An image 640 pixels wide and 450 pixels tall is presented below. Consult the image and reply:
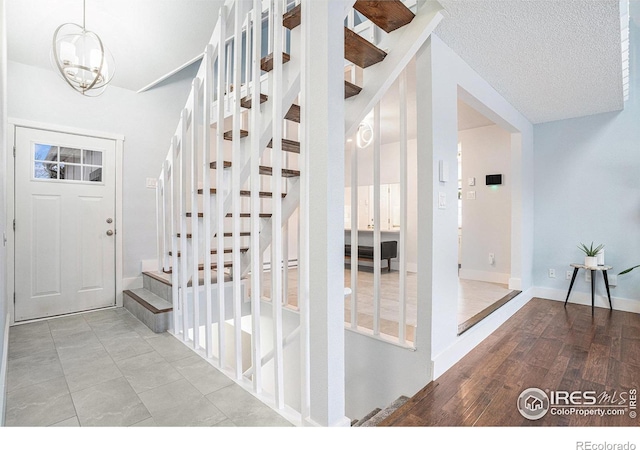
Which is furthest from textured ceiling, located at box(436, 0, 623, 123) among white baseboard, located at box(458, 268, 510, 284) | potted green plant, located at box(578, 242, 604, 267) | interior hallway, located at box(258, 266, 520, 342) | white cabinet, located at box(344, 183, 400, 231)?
white cabinet, located at box(344, 183, 400, 231)

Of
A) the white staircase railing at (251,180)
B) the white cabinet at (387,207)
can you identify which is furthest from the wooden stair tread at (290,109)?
the white cabinet at (387,207)

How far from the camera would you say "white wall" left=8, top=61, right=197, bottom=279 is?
3.26 metres

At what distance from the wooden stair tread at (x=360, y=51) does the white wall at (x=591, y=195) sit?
3436 mm

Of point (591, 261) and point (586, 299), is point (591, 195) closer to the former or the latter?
point (591, 261)

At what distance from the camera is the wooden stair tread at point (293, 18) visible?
166cm

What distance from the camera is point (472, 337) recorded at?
257 cm

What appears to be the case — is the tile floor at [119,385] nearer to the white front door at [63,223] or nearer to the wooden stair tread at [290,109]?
the white front door at [63,223]

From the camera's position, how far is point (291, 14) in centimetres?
170

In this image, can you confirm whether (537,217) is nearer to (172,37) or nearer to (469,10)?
(469,10)

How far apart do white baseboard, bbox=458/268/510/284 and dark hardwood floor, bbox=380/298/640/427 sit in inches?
57.6
